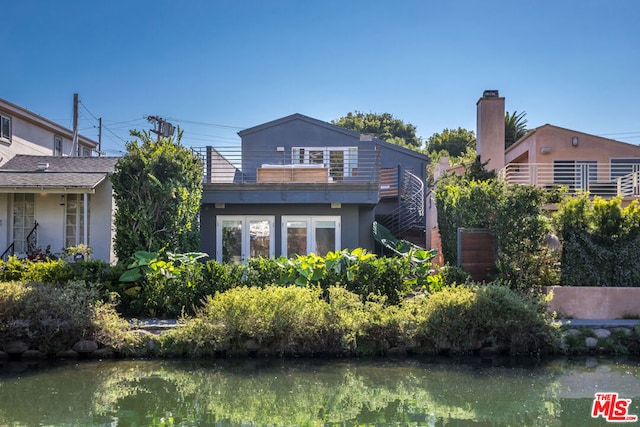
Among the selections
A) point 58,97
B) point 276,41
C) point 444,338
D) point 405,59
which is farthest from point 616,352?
point 58,97

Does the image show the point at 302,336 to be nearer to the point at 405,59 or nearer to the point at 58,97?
the point at 405,59

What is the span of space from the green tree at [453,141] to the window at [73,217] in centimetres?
3011

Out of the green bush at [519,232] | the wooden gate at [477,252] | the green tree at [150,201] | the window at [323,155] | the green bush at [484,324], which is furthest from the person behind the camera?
the window at [323,155]

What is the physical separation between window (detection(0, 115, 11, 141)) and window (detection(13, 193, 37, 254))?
414 centimetres

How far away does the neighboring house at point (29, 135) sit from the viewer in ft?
61.6

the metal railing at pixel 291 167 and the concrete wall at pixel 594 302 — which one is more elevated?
the metal railing at pixel 291 167

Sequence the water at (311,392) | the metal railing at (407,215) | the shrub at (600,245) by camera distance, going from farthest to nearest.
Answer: the metal railing at (407,215), the shrub at (600,245), the water at (311,392)

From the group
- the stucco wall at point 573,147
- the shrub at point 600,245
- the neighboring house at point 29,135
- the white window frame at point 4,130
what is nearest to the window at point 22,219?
the neighboring house at point 29,135

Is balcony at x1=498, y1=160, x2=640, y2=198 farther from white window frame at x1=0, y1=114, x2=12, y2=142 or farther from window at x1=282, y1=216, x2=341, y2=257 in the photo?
white window frame at x1=0, y1=114, x2=12, y2=142

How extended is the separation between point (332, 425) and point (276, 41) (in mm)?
12926

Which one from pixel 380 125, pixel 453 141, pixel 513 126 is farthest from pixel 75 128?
pixel 380 125

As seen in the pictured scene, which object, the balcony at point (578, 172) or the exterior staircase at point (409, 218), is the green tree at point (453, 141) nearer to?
the balcony at point (578, 172)

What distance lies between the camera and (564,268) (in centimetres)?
1153

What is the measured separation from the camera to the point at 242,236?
614 inches
